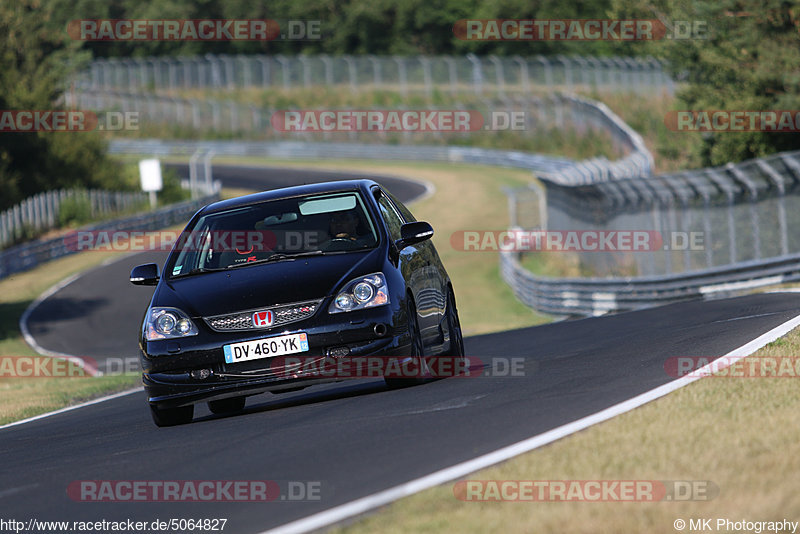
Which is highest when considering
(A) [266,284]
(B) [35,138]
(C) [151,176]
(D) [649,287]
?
(A) [266,284]

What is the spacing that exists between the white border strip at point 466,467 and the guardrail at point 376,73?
46.3 m

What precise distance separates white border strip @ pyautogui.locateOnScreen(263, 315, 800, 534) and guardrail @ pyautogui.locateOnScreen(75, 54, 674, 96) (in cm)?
4628

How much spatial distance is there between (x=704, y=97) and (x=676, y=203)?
477 inches

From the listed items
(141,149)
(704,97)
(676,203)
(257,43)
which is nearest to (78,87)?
(141,149)

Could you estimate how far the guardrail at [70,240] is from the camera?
3637cm

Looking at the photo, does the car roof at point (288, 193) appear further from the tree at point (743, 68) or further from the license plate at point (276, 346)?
the tree at point (743, 68)

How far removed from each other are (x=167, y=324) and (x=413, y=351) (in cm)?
181

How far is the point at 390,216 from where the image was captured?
36.1ft

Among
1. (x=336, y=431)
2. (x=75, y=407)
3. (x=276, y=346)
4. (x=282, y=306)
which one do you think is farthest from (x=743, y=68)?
(x=336, y=431)

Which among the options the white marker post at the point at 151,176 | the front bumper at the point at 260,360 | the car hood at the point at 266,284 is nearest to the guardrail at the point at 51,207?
the white marker post at the point at 151,176

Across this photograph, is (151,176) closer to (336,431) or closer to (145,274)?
(145,274)

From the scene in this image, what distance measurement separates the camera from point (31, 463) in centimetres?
840

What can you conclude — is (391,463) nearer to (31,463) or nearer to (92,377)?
(31,463)

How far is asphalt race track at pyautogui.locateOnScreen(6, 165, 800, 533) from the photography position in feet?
20.8
